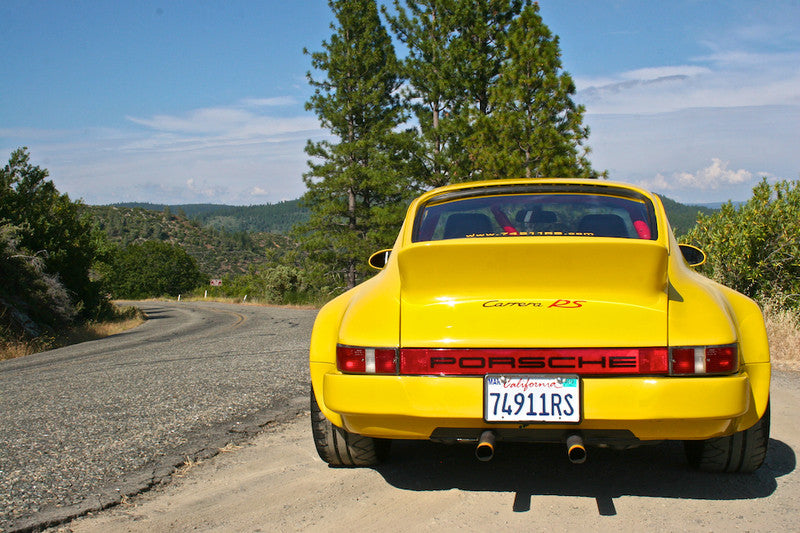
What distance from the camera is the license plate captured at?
2.79 metres

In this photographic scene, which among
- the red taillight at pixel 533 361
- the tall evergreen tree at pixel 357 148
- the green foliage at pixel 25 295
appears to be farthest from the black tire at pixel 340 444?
the tall evergreen tree at pixel 357 148

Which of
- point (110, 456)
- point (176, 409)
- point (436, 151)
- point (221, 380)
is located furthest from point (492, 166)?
point (110, 456)

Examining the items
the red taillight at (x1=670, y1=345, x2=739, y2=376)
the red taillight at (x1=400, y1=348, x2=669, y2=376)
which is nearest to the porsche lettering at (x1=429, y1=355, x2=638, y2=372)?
the red taillight at (x1=400, y1=348, x2=669, y2=376)

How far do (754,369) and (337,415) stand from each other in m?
2.01

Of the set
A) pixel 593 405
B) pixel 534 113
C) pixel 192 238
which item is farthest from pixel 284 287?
pixel 192 238

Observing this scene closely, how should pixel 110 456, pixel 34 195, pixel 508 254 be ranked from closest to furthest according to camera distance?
pixel 508 254, pixel 110 456, pixel 34 195

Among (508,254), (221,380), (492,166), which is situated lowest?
(221,380)

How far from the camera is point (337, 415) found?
3230 millimetres

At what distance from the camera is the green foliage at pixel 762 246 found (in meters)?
12.2

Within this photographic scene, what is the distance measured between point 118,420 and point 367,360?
3.05 m

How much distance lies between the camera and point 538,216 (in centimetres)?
405

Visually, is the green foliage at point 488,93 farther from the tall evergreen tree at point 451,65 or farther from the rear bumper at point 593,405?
the rear bumper at point 593,405

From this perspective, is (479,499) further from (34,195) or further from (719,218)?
(34,195)

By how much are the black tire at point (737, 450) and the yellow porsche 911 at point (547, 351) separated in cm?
21
